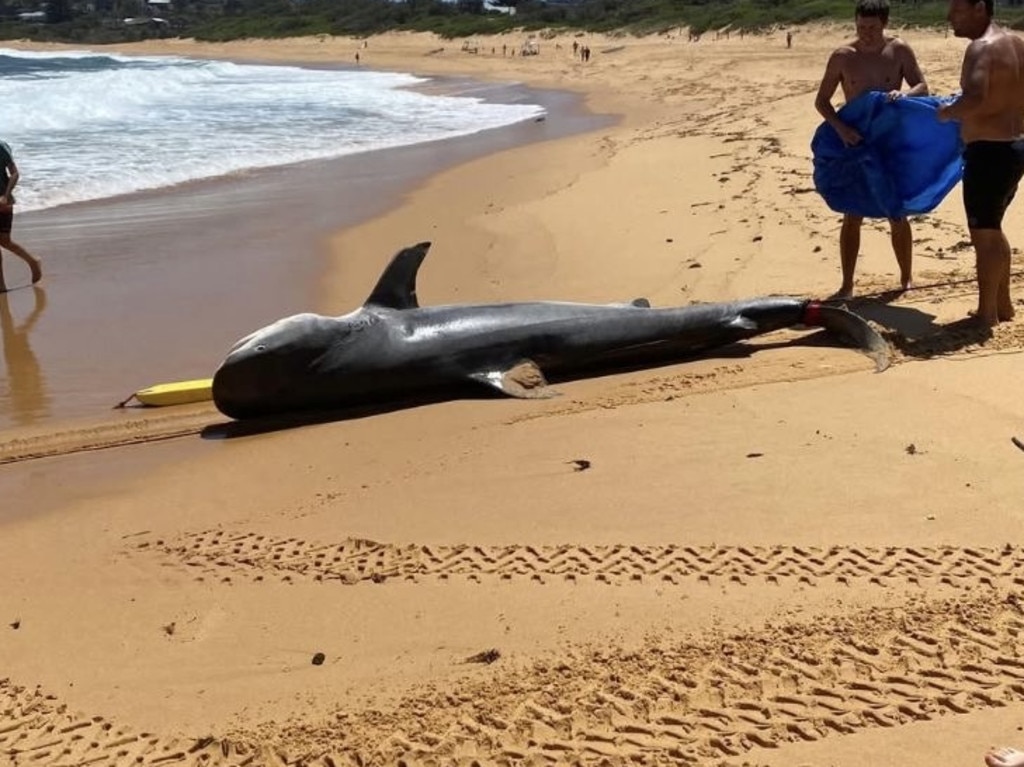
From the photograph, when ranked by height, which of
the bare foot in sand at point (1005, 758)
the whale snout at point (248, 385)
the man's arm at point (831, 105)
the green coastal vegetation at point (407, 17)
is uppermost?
the green coastal vegetation at point (407, 17)

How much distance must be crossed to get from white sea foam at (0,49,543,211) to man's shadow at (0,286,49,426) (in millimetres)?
5760

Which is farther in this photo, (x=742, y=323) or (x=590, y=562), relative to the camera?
(x=742, y=323)

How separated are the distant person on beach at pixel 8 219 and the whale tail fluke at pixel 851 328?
7.26 metres

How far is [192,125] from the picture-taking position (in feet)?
83.3

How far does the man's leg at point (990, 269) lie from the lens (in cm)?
658

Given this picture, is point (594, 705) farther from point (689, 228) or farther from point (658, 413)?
point (689, 228)

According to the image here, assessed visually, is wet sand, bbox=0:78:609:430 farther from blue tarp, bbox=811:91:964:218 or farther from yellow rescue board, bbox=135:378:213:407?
blue tarp, bbox=811:91:964:218

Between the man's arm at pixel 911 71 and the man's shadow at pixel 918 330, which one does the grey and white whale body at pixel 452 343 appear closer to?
the man's shadow at pixel 918 330

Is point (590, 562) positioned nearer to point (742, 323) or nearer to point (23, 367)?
point (742, 323)

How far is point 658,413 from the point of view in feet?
18.8

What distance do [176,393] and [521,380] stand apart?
2.22 meters

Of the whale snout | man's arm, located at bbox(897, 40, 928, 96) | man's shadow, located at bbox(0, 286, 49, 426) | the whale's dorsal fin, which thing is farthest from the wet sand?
man's arm, located at bbox(897, 40, 928, 96)

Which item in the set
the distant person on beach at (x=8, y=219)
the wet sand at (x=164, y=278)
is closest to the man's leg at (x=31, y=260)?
the distant person on beach at (x=8, y=219)

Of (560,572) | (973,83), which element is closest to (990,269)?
(973,83)
